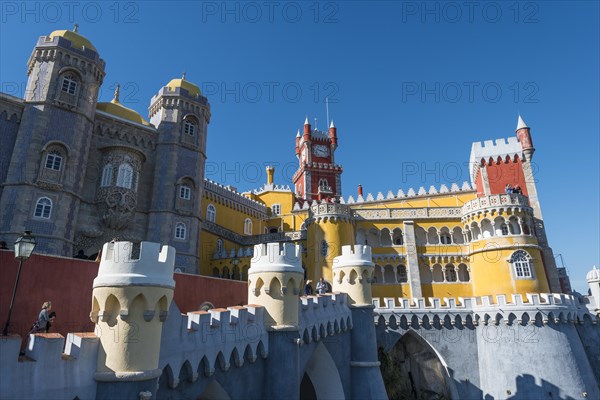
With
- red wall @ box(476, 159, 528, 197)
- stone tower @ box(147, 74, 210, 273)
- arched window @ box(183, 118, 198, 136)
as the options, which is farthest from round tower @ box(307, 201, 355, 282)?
red wall @ box(476, 159, 528, 197)

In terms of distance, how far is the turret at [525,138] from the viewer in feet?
119

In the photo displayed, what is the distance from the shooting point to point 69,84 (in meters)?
23.7

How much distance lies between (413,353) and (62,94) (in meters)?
30.5

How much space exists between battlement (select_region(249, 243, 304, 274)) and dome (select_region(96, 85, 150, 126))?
2095 cm

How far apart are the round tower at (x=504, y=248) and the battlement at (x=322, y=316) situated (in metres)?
18.8

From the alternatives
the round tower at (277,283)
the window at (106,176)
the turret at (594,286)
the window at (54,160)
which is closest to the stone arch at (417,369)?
the turret at (594,286)

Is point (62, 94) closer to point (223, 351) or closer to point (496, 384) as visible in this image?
point (223, 351)

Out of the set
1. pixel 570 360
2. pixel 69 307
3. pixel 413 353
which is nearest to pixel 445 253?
pixel 413 353

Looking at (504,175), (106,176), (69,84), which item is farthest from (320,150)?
(69,84)

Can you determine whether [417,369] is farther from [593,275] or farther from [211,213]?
[211,213]

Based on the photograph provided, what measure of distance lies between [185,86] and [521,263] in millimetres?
31252

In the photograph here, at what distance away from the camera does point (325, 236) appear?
33.2 metres

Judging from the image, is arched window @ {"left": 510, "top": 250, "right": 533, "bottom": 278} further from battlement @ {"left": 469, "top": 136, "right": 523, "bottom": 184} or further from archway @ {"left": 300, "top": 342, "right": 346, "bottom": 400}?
archway @ {"left": 300, "top": 342, "right": 346, "bottom": 400}

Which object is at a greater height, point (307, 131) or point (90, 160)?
point (307, 131)
